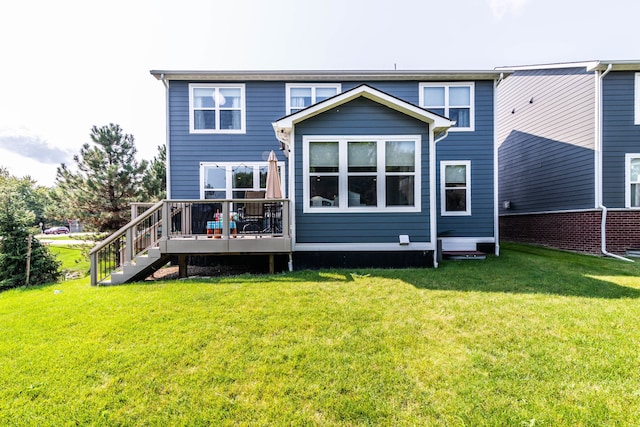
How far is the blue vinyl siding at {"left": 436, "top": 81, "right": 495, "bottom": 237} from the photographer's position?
8.68m

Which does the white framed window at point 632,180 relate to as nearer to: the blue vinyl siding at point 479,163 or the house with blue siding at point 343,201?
the blue vinyl siding at point 479,163

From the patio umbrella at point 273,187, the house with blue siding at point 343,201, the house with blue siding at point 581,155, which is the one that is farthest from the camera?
the house with blue siding at point 581,155

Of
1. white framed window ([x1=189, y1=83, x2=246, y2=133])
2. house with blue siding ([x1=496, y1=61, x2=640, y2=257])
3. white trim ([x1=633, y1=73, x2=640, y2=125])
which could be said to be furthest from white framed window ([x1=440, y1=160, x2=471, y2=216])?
white framed window ([x1=189, y1=83, x2=246, y2=133])

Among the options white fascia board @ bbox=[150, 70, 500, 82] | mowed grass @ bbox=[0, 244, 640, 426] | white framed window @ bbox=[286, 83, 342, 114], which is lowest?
mowed grass @ bbox=[0, 244, 640, 426]

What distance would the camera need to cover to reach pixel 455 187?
28.9ft

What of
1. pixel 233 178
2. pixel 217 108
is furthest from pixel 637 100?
pixel 217 108

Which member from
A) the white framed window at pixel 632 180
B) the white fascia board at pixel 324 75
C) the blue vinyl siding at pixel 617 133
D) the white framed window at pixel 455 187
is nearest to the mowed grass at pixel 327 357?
the white framed window at pixel 455 187

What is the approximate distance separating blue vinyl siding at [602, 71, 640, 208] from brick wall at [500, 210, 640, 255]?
48cm

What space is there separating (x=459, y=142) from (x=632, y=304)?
233 inches

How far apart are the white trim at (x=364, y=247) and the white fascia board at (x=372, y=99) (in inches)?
105

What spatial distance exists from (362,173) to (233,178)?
4.26 meters

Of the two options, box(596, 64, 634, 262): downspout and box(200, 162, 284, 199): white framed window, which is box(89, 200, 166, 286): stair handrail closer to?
box(200, 162, 284, 199): white framed window

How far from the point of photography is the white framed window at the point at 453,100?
344 inches

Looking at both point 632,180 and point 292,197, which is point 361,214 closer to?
point 292,197
